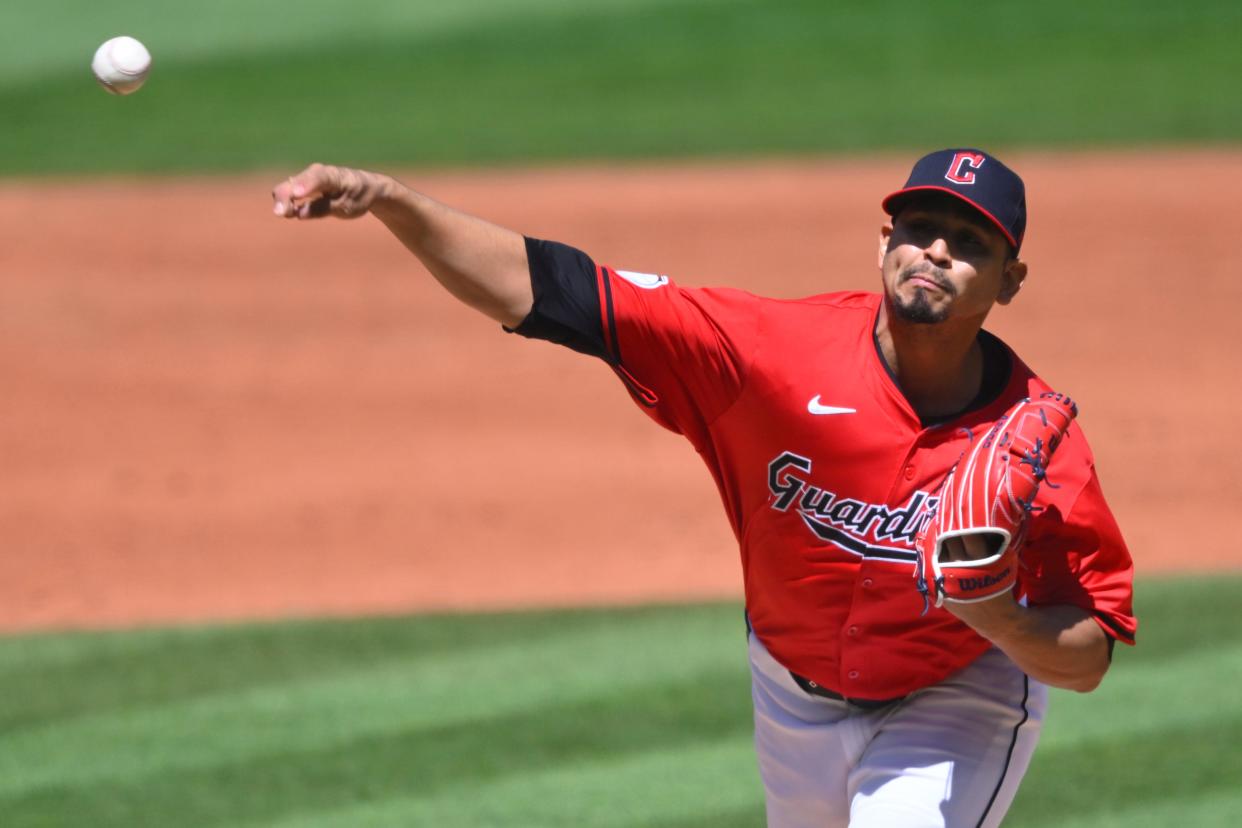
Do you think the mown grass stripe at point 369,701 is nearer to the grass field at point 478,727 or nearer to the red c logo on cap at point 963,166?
the grass field at point 478,727

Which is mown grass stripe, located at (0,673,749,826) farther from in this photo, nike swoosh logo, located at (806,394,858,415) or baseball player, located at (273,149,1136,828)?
nike swoosh logo, located at (806,394,858,415)

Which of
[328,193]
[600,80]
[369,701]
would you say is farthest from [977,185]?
[600,80]

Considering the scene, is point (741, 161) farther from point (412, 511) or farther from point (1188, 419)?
point (412, 511)

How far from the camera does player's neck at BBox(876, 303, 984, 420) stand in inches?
144

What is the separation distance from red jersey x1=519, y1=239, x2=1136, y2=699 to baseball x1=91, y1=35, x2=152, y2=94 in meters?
1.45

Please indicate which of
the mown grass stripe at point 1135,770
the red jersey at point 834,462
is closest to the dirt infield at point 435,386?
the mown grass stripe at point 1135,770

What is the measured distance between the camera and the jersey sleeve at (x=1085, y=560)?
11.5 ft

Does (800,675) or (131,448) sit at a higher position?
(131,448)

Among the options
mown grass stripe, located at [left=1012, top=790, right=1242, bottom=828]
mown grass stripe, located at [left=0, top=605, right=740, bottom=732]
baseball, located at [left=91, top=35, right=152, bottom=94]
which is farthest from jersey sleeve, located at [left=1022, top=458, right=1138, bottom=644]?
mown grass stripe, located at [left=0, top=605, right=740, bottom=732]

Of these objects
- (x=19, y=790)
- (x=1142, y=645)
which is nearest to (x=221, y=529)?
(x=19, y=790)

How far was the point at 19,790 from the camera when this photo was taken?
222 inches

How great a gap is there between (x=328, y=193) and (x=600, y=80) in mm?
16480

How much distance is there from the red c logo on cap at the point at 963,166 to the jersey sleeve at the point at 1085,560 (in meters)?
0.63

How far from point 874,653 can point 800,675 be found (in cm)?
21
